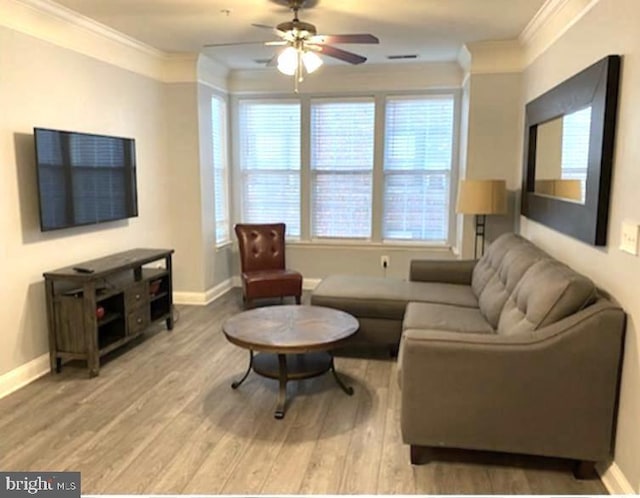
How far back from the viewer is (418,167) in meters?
5.66

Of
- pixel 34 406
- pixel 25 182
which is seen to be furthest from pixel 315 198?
pixel 34 406

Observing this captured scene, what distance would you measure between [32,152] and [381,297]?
262 centimetres

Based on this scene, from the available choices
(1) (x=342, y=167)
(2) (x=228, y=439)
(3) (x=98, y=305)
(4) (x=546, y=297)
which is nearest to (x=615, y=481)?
(4) (x=546, y=297)

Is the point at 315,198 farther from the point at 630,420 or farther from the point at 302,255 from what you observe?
the point at 630,420

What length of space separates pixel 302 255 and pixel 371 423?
11.1 feet

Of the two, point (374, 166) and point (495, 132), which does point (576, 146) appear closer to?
point (495, 132)

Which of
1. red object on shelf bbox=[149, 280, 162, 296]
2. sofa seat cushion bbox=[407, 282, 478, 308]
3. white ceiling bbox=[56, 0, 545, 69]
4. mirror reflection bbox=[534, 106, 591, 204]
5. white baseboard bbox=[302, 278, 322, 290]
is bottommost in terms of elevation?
white baseboard bbox=[302, 278, 322, 290]

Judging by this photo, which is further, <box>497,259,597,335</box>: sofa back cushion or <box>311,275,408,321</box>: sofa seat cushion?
<box>311,275,408,321</box>: sofa seat cushion

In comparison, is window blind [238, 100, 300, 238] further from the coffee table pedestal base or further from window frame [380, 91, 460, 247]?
the coffee table pedestal base

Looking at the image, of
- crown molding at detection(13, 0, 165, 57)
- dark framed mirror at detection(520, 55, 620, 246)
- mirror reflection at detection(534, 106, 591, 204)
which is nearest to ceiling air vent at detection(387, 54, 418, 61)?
dark framed mirror at detection(520, 55, 620, 246)

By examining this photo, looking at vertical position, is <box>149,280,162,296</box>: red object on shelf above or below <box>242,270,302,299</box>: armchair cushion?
above

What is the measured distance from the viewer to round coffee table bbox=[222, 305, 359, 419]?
9.36 ft

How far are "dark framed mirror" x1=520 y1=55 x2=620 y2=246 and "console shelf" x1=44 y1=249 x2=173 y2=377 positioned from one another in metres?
3.02

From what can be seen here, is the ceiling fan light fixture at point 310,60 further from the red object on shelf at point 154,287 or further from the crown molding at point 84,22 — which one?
the red object on shelf at point 154,287
